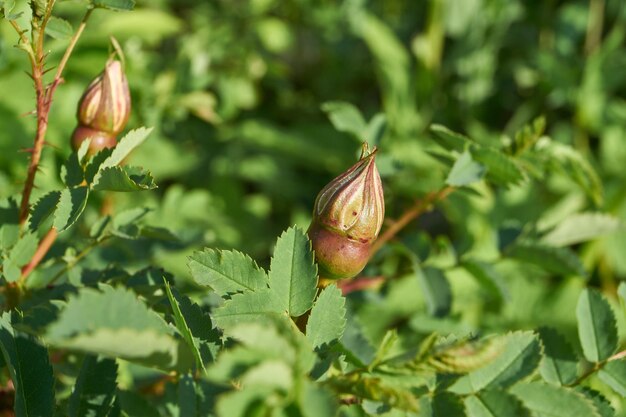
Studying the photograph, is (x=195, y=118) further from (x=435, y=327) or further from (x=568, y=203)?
(x=435, y=327)

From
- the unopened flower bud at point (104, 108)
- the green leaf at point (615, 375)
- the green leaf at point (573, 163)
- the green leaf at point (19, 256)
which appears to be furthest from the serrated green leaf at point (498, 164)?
the green leaf at point (19, 256)

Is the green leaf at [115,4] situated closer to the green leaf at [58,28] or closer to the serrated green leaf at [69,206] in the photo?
the green leaf at [58,28]

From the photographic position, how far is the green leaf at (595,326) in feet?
2.89

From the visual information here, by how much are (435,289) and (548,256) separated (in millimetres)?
197

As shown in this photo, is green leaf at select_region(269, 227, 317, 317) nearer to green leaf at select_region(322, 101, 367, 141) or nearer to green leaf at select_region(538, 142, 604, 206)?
green leaf at select_region(322, 101, 367, 141)

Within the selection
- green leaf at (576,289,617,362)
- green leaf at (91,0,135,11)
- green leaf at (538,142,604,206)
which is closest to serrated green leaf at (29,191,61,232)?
green leaf at (91,0,135,11)

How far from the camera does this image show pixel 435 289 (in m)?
1.22

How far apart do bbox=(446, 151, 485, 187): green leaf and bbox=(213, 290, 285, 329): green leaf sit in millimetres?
391

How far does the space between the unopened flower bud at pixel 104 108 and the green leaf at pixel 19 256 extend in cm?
13

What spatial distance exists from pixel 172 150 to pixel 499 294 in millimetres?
1134

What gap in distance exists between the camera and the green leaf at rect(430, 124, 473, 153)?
40.0 inches

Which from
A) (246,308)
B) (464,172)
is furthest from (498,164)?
(246,308)

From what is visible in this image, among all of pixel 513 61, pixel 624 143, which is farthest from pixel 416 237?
pixel 513 61

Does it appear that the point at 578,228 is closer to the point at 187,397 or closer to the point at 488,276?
the point at 488,276
